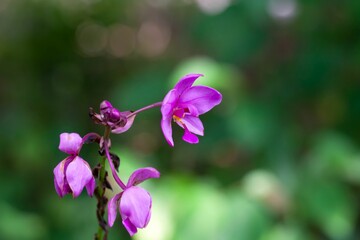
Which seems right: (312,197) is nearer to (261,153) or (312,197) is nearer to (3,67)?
(261,153)

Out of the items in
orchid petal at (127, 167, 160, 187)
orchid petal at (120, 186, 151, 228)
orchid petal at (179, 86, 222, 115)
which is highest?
orchid petal at (179, 86, 222, 115)

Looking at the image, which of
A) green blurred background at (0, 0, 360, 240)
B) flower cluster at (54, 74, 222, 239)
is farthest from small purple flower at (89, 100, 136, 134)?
green blurred background at (0, 0, 360, 240)

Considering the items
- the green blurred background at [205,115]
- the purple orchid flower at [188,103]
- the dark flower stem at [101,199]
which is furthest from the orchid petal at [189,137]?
the green blurred background at [205,115]

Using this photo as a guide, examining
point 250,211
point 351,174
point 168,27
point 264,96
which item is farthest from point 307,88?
point 168,27

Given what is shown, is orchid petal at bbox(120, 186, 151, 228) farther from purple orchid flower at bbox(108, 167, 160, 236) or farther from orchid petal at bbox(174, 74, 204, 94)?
orchid petal at bbox(174, 74, 204, 94)

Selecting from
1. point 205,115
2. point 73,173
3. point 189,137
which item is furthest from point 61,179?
point 205,115

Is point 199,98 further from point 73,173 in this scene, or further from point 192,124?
point 73,173

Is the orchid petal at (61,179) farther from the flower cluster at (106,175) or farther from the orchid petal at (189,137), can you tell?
the orchid petal at (189,137)
